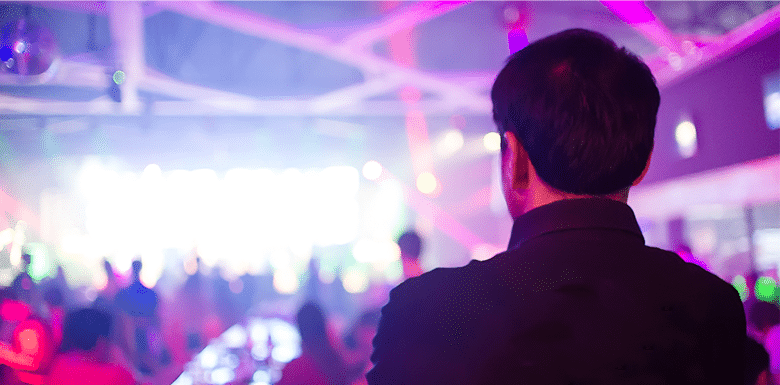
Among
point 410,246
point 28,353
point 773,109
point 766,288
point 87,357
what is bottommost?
point 766,288

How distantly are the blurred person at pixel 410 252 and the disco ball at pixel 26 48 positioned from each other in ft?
11.2

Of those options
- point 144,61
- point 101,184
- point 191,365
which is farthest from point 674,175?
point 101,184

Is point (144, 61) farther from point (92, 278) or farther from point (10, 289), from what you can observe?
point (92, 278)

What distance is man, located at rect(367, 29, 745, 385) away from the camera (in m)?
0.48

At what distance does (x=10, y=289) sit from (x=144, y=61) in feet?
11.4

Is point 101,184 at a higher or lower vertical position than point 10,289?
higher

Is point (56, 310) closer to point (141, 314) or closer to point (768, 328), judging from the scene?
point (141, 314)

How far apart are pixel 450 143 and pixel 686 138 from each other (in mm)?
4910

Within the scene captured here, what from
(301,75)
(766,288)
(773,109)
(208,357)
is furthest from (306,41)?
(766,288)

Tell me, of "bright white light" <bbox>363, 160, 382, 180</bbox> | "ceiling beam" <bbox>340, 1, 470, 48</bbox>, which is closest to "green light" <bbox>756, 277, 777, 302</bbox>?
"ceiling beam" <bbox>340, 1, 470, 48</bbox>

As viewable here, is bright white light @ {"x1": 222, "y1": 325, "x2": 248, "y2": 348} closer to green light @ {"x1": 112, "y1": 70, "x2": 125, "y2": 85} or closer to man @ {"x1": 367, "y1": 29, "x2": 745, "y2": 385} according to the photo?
green light @ {"x1": 112, "y1": 70, "x2": 125, "y2": 85}

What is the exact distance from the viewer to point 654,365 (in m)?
0.50

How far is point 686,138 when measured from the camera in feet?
26.4

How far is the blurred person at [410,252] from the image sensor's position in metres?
3.93
